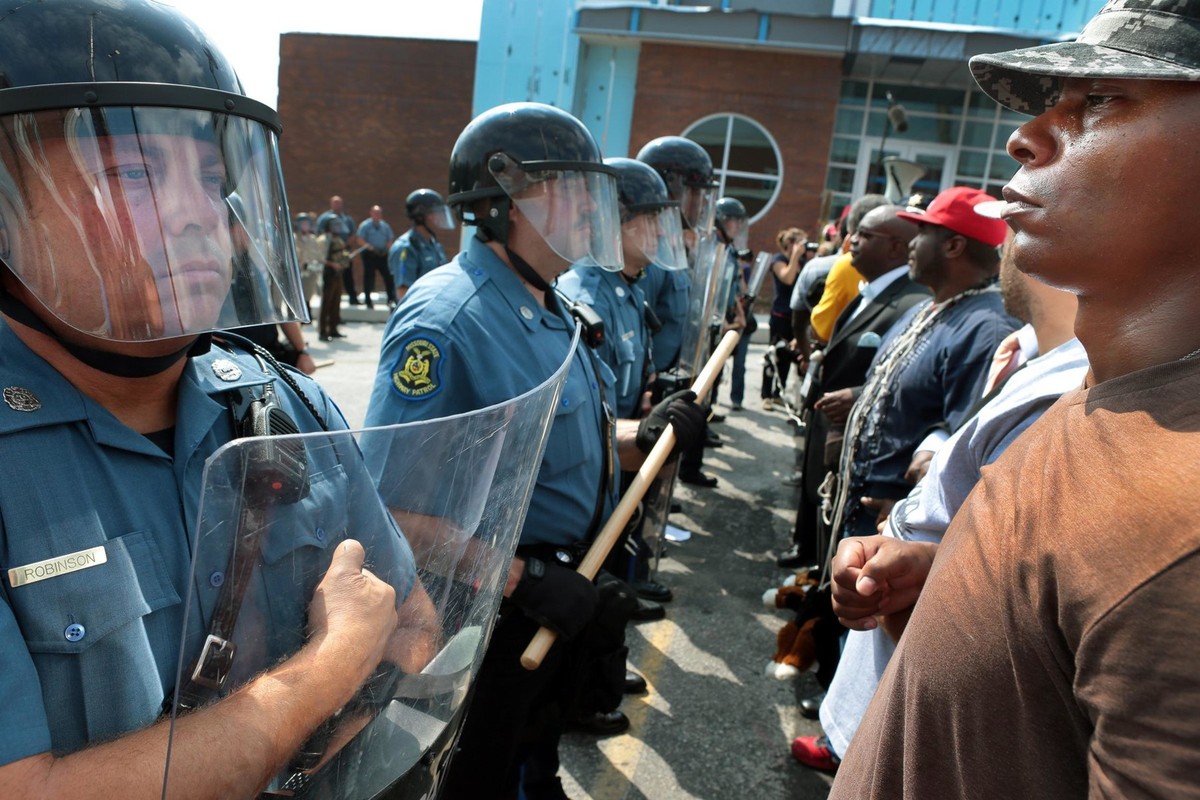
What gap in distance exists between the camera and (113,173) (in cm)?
115

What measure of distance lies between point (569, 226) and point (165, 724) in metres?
1.77

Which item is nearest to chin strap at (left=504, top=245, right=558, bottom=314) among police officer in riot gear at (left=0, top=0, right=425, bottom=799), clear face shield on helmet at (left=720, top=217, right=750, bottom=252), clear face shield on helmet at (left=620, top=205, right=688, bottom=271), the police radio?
the police radio

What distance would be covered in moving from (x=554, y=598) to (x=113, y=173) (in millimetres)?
1267

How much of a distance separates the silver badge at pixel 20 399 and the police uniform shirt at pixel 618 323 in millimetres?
2516

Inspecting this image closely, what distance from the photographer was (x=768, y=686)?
3.58 metres

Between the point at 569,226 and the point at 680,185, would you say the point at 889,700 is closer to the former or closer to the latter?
the point at 569,226

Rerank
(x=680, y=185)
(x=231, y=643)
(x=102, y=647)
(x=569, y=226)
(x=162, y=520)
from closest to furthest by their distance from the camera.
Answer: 1. (x=231, y=643)
2. (x=102, y=647)
3. (x=162, y=520)
4. (x=569, y=226)
5. (x=680, y=185)

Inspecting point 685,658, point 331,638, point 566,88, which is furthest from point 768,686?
point 566,88

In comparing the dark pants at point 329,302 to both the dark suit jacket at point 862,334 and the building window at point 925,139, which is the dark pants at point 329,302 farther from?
the building window at point 925,139

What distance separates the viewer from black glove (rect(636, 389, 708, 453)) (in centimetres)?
268

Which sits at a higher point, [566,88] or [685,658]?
[566,88]

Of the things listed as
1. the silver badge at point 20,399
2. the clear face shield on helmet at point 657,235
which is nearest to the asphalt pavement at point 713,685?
the clear face shield on helmet at point 657,235

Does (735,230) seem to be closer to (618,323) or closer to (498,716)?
(618,323)

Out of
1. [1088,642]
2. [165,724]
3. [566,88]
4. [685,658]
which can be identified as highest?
[566,88]
